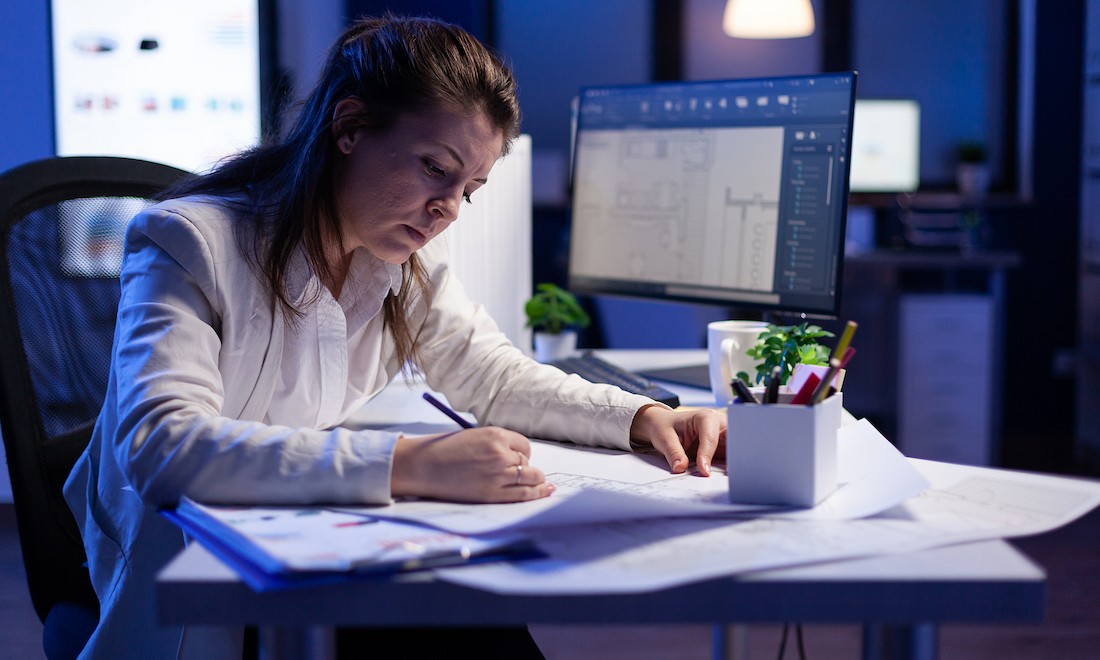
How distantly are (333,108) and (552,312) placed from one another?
68 cm

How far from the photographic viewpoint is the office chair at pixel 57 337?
1069mm

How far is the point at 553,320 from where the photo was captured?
1706mm

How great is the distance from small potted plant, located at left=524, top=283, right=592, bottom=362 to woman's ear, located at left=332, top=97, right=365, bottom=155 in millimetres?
650

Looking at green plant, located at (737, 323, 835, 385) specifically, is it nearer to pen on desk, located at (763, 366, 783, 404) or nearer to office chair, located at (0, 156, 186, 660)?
pen on desk, located at (763, 366, 783, 404)

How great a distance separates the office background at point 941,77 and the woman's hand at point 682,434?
3265 millimetres

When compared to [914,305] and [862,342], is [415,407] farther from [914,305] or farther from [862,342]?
[862,342]

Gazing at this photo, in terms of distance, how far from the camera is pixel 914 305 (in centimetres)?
394

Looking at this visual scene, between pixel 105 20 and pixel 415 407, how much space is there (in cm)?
286

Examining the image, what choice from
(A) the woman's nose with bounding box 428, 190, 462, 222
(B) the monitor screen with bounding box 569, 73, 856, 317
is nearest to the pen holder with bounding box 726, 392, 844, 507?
(A) the woman's nose with bounding box 428, 190, 462, 222

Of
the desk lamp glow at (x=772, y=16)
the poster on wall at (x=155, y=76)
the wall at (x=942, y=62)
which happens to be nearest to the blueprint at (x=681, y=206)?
the poster on wall at (x=155, y=76)

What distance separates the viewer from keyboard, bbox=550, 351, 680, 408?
1280mm

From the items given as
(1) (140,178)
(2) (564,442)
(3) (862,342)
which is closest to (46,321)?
(1) (140,178)

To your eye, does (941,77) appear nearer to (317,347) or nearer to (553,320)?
(553,320)

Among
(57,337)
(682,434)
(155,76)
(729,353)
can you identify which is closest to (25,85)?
(155,76)
